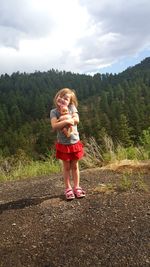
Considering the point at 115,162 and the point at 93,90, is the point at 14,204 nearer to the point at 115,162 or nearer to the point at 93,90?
the point at 115,162

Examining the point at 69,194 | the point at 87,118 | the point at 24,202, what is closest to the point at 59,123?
the point at 69,194

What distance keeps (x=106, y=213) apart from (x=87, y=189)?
1084 mm

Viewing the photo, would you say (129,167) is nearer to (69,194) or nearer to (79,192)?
(79,192)

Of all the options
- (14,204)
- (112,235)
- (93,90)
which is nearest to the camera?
(112,235)

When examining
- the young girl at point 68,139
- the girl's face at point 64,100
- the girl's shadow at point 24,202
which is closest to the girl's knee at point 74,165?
the young girl at point 68,139

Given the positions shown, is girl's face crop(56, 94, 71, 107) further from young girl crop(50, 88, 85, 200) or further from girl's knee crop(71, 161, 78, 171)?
girl's knee crop(71, 161, 78, 171)

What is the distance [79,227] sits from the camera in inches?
182

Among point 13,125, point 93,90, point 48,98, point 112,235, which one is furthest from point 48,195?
point 93,90

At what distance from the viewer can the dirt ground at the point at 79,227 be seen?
157 inches

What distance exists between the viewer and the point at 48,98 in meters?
156

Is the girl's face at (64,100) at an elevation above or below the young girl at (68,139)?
above

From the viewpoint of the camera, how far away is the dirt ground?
4.00 metres

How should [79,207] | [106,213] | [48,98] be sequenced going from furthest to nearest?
1. [48,98]
2. [79,207]
3. [106,213]

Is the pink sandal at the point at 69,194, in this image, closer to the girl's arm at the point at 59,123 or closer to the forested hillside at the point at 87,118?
the girl's arm at the point at 59,123
